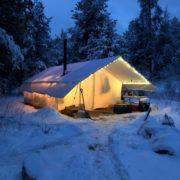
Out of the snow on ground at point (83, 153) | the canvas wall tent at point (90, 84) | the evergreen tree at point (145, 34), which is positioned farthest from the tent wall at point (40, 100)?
the evergreen tree at point (145, 34)

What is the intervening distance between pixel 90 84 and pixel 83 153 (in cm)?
1121

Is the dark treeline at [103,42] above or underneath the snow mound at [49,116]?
above

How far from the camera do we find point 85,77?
55.3 ft

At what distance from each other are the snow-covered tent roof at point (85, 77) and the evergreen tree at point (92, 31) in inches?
456

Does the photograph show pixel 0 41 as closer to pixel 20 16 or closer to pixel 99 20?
pixel 20 16

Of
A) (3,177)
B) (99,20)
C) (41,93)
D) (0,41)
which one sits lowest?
(3,177)

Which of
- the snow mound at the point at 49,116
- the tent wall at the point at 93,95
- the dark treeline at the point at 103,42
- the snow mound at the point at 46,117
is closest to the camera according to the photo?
the snow mound at the point at 46,117

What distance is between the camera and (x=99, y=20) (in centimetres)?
3519

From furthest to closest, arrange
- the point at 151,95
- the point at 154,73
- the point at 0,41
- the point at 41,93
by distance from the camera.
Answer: the point at 154,73, the point at 151,95, the point at 41,93, the point at 0,41

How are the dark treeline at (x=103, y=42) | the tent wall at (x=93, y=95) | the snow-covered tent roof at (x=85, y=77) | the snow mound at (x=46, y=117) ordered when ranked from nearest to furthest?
the snow mound at (x=46, y=117) < the snow-covered tent roof at (x=85, y=77) < the tent wall at (x=93, y=95) < the dark treeline at (x=103, y=42)

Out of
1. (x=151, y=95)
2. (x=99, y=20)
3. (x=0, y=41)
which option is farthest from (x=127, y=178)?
(x=99, y=20)

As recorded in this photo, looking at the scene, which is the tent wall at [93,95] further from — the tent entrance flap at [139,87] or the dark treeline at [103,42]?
the dark treeline at [103,42]

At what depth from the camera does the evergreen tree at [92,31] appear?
33.5 metres

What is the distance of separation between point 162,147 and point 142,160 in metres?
0.88
